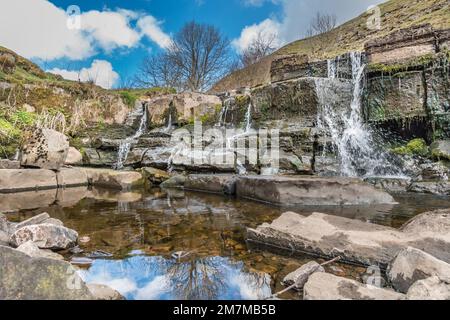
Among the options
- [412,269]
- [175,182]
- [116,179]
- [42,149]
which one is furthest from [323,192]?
[42,149]

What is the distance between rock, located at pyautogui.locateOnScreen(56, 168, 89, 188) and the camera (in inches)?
304

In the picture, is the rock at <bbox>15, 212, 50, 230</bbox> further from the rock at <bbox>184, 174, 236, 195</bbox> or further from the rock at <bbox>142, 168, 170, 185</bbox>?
the rock at <bbox>142, 168, 170, 185</bbox>

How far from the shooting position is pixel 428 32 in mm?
12367

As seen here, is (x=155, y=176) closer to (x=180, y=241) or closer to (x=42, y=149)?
(x=42, y=149)

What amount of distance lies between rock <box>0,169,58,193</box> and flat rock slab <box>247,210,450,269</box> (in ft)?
21.0

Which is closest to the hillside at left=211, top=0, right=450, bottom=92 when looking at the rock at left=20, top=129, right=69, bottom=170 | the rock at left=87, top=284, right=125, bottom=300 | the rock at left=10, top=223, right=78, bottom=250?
the rock at left=20, top=129, right=69, bottom=170

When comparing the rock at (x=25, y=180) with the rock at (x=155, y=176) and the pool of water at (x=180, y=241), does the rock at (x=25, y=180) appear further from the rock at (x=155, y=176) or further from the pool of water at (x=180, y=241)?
the rock at (x=155, y=176)

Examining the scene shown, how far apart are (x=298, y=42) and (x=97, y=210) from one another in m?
34.3

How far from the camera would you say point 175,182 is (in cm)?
791

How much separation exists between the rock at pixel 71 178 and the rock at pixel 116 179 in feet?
0.64

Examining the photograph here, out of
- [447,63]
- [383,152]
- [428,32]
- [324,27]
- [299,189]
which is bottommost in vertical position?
[299,189]

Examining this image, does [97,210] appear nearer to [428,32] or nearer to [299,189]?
[299,189]

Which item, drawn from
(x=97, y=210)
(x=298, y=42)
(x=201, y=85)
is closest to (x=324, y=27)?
(x=298, y=42)

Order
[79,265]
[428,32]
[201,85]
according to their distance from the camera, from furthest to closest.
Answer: [201,85], [428,32], [79,265]
